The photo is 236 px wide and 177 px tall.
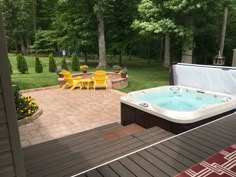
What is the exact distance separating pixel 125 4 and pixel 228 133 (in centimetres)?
1143

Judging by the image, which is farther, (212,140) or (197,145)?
(212,140)

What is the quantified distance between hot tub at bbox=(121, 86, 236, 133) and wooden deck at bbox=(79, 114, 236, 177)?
1.08 feet

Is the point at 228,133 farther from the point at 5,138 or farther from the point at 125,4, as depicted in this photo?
the point at 125,4

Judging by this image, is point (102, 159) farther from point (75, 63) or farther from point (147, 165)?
point (75, 63)

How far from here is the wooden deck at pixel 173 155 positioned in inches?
87.5

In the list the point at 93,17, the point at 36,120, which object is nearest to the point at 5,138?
the point at 36,120

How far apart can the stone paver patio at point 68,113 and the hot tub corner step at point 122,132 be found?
752 mm

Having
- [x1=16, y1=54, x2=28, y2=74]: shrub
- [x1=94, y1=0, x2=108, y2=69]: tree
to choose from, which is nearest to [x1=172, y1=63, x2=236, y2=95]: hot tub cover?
[x1=94, y1=0, x2=108, y2=69]: tree

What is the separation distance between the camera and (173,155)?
2533 millimetres

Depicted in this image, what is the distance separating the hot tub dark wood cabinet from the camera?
136 inches

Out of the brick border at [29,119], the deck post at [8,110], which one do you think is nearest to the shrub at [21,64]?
the brick border at [29,119]

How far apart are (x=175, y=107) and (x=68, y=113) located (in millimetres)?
2975

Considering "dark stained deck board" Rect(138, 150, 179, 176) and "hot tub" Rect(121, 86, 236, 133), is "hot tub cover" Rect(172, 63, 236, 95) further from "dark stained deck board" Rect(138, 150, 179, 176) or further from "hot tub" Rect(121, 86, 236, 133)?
"dark stained deck board" Rect(138, 150, 179, 176)

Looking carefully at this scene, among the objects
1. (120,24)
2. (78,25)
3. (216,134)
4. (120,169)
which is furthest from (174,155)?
(78,25)
